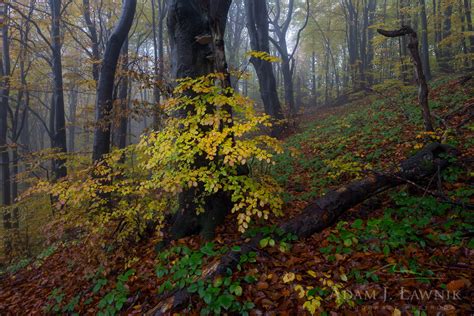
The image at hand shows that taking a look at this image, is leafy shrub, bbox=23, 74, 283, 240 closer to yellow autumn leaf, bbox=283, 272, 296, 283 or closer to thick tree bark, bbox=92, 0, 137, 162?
yellow autumn leaf, bbox=283, 272, 296, 283

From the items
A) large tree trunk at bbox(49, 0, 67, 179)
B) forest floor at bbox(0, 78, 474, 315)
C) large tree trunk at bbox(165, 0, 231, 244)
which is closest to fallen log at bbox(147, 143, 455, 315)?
forest floor at bbox(0, 78, 474, 315)

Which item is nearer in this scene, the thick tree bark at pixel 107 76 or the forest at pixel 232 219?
the forest at pixel 232 219

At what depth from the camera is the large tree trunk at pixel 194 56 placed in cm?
439

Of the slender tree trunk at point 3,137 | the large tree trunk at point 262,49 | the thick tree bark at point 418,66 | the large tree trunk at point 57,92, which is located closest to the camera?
the thick tree bark at point 418,66

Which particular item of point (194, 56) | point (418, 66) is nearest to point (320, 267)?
point (194, 56)

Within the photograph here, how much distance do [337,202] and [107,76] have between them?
655 centimetres

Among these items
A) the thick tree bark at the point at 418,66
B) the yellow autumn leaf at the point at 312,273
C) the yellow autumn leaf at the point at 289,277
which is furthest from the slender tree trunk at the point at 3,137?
the thick tree bark at the point at 418,66

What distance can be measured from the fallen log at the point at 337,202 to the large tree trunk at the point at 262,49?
915cm

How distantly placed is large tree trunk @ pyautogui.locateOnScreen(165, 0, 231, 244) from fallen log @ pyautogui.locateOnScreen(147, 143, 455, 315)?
104 centimetres

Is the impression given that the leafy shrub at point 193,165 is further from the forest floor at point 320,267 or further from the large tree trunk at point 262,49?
the large tree trunk at point 262,49

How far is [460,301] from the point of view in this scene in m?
2.36

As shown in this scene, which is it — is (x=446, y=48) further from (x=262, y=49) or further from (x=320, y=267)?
(x=320, y=267)

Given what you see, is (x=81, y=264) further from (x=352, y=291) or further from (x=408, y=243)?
(x=408, y=243)

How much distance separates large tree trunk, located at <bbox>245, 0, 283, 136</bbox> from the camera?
13.5 metres
